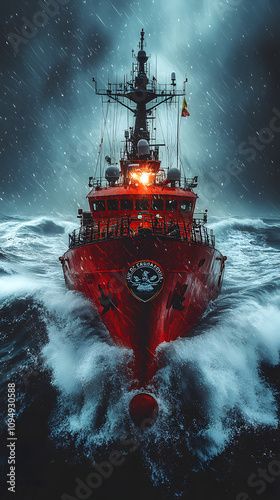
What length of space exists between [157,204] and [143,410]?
7578 millimetres

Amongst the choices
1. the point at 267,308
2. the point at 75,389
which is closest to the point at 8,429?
the point at 75,389

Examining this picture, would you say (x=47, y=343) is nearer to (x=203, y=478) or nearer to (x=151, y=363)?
(x=151, y=363)

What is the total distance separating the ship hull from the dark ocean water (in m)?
0.43

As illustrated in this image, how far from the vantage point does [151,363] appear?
697 centimetres

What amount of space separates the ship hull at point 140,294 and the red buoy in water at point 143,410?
79 cm

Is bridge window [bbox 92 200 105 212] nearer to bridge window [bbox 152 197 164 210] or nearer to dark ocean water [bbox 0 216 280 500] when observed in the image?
bridge window [bbox 152 197 164 210]

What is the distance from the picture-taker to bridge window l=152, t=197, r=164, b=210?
10.8 metres

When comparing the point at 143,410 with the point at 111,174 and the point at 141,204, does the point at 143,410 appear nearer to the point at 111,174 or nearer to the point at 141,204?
the point at 141,204

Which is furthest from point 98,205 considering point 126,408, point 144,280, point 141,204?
point 126,408

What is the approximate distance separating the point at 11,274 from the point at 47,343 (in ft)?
32.1

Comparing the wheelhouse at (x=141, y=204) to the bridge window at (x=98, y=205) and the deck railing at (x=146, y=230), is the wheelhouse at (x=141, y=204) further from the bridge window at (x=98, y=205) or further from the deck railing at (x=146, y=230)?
the deck railing at (x=146, y=230)

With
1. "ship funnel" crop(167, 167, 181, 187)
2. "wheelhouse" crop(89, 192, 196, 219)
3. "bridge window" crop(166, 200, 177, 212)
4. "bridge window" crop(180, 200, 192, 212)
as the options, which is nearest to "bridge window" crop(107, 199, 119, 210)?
"wheelhouse" crop(89, 192, 196, 219)

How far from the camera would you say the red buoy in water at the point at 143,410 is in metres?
5.64

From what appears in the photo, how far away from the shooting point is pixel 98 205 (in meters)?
11.1
